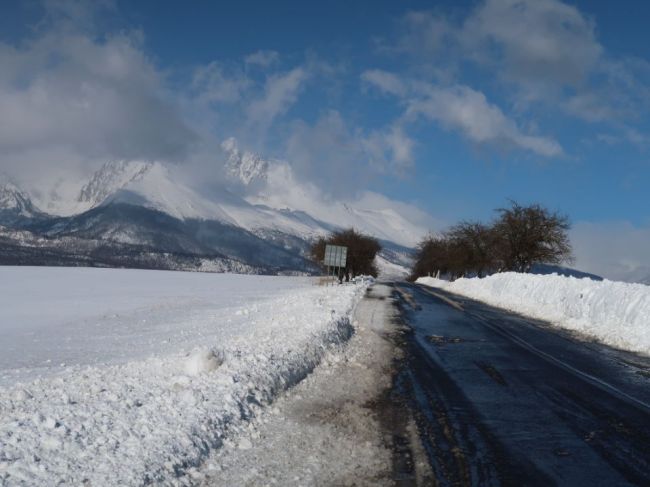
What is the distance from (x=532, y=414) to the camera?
285 inches

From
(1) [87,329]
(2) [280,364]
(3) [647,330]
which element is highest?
(3) [647,330]

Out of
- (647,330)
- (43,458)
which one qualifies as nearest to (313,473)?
(43,458)

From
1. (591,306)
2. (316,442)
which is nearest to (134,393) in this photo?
(316,442)

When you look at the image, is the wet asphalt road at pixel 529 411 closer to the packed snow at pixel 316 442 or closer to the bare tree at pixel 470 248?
the packed snow at pixel 316 442

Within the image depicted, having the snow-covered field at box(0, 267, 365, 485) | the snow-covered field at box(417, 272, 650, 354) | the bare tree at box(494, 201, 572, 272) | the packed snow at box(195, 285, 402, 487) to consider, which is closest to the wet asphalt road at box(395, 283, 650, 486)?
the packed snow at box(195, 285, 402, 487)

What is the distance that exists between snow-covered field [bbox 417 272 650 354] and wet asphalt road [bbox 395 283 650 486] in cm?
260

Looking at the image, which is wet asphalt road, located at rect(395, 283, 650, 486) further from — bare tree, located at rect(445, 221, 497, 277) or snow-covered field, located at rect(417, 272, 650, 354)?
bare tree, located at rect(445, 221, 497, 277)

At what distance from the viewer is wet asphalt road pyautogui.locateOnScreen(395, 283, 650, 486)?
5346mm

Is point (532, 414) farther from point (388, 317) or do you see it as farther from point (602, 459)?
point (388, 317)

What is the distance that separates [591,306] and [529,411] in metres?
14.6

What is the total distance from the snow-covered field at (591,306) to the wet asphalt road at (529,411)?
8.51 feet

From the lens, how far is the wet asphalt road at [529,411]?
535 cm

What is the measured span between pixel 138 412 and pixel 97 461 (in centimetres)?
134

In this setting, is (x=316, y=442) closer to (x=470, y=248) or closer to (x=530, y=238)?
(x=530, y=238)
